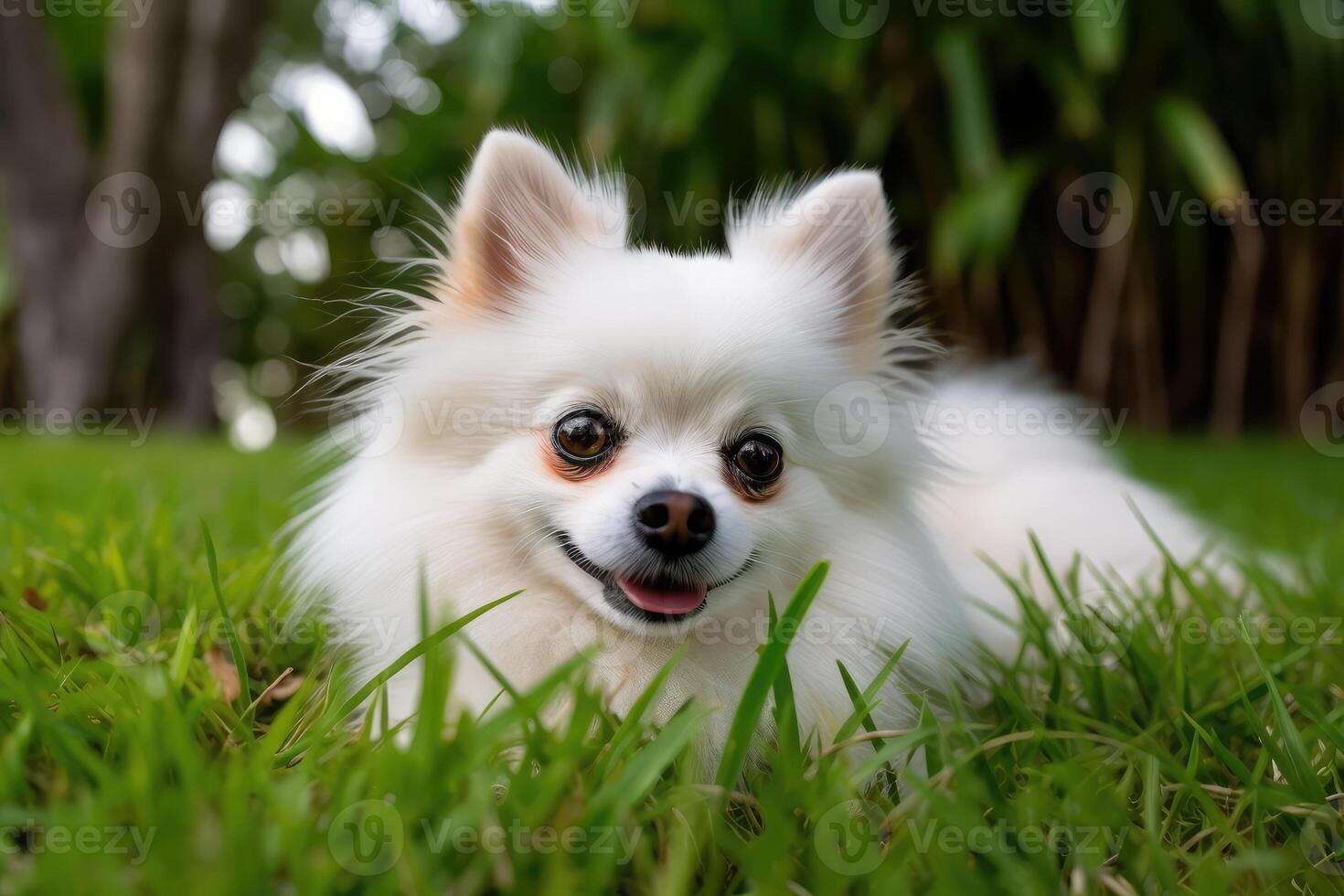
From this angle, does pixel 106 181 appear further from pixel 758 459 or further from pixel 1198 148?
pixel 1198 148

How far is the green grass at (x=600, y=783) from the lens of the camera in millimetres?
882

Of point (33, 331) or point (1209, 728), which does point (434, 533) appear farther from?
point (33, 331)

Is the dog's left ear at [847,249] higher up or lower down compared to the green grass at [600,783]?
higher up

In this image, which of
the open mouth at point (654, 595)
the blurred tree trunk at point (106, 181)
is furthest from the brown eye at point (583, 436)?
the blurred tree trunk at point (106, 181)

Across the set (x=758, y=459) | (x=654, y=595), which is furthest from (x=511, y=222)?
(x=654, y=595)

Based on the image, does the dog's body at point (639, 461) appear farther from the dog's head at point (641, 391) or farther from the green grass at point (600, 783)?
the green grass at point (600, 783)

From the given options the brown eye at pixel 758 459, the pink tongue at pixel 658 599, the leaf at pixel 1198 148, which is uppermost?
the leaf at pixel 1198 148

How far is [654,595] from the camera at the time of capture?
1417 mm

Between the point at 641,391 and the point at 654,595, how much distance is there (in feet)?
1.10

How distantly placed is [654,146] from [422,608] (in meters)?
6.41

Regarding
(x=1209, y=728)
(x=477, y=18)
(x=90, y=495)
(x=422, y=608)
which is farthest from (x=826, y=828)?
(x=477, y=18)

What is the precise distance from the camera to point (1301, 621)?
77.2 inches

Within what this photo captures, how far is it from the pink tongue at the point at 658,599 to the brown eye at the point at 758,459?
219 mm

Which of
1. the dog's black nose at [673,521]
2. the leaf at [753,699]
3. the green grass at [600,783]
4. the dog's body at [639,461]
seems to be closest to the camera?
the green grass at [600,783]
